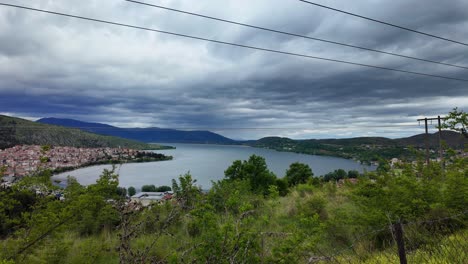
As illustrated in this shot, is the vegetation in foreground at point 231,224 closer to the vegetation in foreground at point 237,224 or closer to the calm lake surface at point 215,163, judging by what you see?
the vegetation in foreground at point 237,224

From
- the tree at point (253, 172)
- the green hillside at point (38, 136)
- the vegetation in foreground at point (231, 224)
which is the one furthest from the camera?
the tree at point (253, 172)

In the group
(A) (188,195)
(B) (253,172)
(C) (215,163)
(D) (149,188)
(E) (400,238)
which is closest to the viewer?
(E) (400,238)

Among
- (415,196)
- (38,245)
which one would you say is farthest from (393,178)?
(38,245)

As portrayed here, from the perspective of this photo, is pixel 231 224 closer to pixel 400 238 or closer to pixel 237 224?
pixel 237 224

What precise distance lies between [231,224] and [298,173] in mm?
19706

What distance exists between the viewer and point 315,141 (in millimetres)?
16172

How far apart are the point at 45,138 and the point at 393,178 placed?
31.0 ft

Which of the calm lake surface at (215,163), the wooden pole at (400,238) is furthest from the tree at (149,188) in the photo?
the wooden pole at (400,238)

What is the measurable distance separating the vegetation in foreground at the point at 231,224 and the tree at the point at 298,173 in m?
13.9

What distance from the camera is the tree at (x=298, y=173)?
21.7 m

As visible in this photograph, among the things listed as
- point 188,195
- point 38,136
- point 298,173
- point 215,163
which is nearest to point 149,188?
point 38,136

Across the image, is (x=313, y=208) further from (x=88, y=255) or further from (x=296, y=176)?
(x=296, y=176)

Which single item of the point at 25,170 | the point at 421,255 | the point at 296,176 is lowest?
the point at 296,176

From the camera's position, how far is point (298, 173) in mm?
21828
